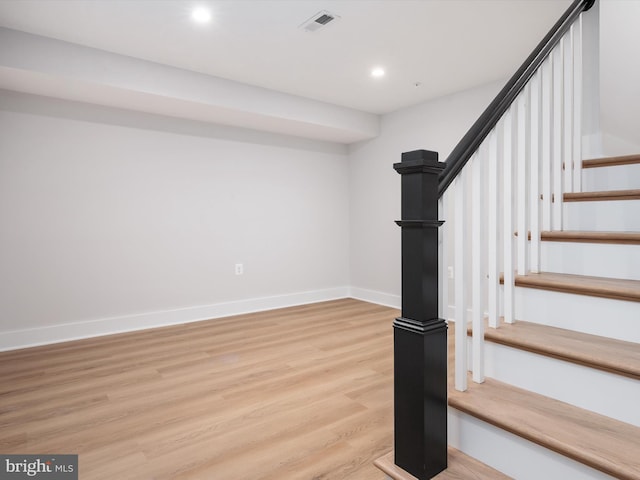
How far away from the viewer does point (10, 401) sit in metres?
2.24

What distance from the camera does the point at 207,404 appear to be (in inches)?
85.7

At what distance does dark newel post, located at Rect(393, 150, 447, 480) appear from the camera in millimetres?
1177

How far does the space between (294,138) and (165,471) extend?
4001 millimetres

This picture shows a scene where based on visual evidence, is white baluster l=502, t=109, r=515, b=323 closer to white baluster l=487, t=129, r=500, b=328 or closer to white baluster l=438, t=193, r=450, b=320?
white baluster l=487, t=129, r=500, b=328

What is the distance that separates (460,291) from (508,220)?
0.41 metres

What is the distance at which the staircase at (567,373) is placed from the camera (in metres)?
1.06

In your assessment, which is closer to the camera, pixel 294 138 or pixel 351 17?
pixel 351 17

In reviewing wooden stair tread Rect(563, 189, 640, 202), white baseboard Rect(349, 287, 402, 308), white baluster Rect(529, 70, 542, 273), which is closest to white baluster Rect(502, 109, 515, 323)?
white baluster Rect(529, 70, 542, 273)

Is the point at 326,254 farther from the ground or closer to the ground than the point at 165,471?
farther from the ground

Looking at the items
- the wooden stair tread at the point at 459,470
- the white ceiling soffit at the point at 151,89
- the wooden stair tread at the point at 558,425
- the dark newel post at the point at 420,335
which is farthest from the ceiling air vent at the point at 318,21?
the wooden stair tread at the point at 459,470

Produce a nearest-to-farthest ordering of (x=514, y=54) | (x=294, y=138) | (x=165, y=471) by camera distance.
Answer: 1. (x=165, y=471)
2. (x=514, y=54)
3. (x=294, y=138)

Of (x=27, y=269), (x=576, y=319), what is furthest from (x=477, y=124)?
(x=27, y=269)

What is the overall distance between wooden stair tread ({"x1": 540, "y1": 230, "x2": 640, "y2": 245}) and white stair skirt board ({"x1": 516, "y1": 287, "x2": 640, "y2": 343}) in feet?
1.13

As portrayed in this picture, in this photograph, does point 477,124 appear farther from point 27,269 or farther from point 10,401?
point 27,269
